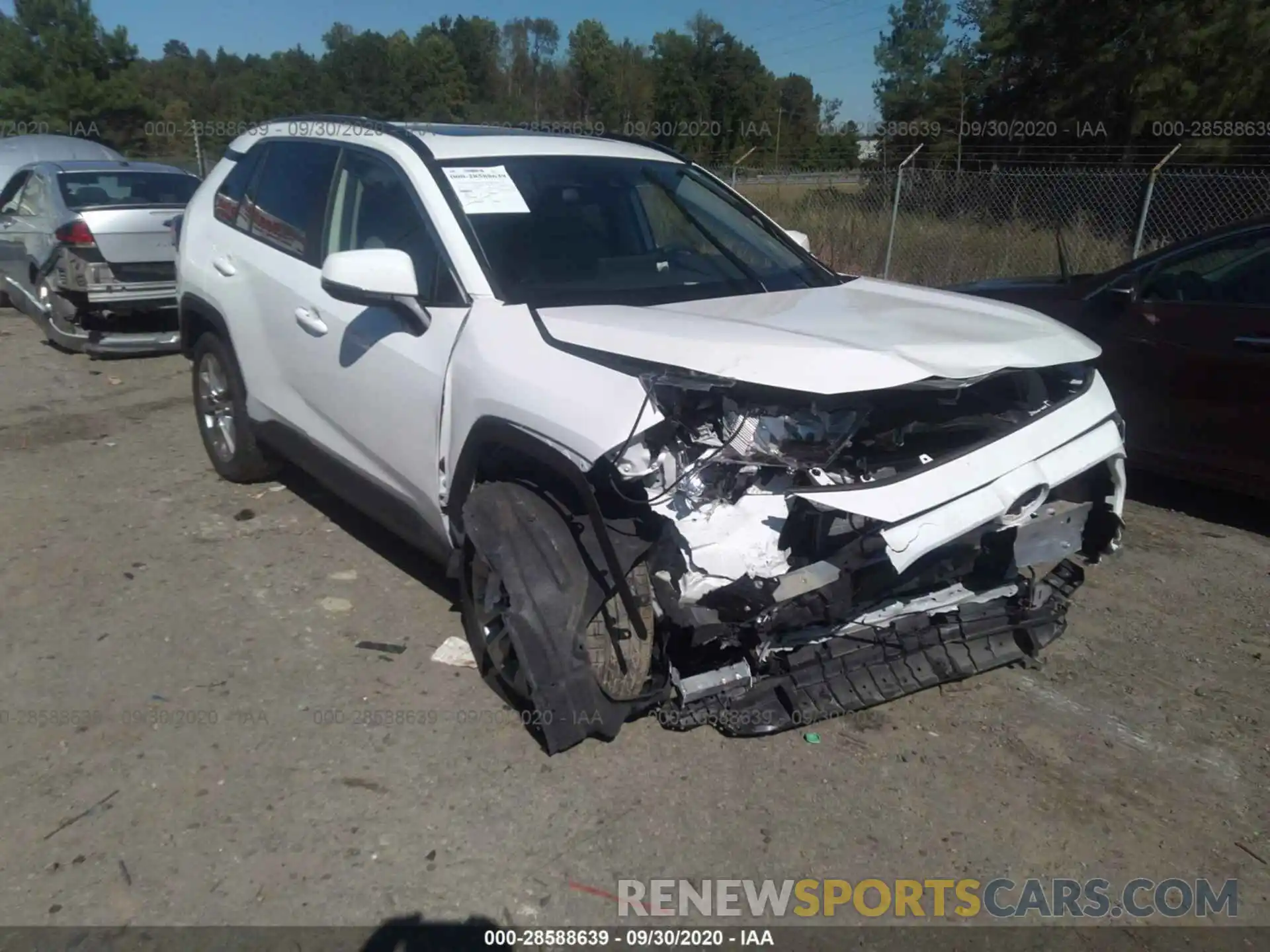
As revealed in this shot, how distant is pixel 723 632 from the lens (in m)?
2.84

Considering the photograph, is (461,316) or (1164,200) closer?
(461,316)

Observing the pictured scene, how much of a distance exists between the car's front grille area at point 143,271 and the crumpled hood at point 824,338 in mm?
6329

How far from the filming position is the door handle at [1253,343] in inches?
191

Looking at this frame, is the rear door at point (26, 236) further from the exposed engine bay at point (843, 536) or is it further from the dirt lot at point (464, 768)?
the exposed engine bay at point (843, 536)

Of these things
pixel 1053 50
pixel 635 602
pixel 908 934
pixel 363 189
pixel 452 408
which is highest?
pixel 1053 50

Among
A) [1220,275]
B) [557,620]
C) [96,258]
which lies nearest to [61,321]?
[96,258]

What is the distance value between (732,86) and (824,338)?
131 feet

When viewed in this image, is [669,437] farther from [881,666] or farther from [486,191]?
[486,191]

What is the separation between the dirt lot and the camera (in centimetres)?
273

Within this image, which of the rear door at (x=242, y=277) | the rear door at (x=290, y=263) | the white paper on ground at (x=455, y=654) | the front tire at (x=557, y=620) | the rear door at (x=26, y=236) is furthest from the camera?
the rear door at (x=26, y=236)

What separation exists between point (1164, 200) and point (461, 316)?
33.0 ft

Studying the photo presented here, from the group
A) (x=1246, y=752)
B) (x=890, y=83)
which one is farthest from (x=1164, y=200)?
(x=890, y=83)

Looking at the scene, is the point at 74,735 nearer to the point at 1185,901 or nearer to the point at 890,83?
the point at 1185,901

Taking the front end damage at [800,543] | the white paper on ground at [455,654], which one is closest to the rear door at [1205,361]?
the front end damage at [800,543]
